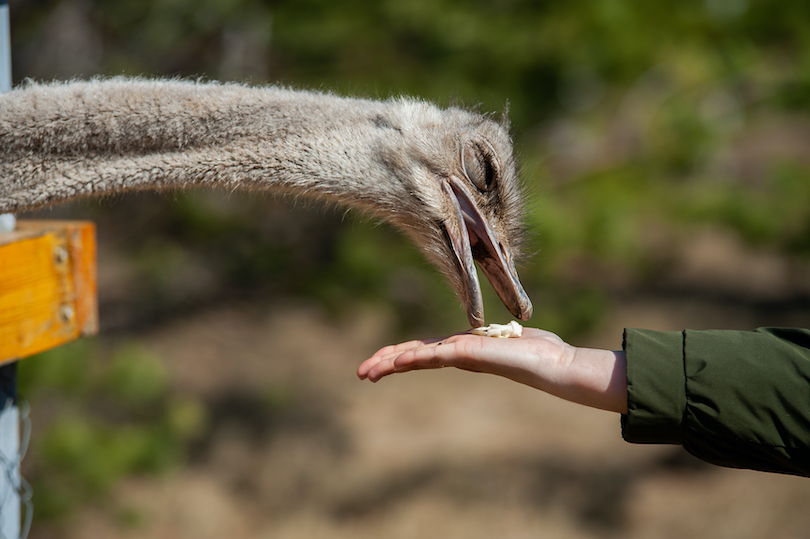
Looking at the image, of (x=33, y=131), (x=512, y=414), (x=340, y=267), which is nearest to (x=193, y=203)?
(x=340, y=267)

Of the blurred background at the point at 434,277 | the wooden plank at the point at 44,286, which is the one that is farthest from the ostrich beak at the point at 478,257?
the blurred background at the point at 434,277

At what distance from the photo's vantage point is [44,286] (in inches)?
73.5

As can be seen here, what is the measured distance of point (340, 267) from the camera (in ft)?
15.0

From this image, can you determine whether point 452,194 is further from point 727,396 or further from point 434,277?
point 434,277

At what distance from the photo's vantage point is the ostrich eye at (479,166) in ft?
5.76

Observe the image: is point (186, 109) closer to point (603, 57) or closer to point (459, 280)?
point (459, 280)

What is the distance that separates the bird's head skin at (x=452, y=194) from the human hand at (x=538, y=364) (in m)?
0.14

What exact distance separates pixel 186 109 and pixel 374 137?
476 millimetres

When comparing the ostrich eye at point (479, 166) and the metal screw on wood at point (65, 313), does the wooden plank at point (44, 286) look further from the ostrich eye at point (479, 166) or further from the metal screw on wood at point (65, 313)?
the ostrich eye at point (479, 166)

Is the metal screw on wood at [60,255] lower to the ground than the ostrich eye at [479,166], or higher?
lower

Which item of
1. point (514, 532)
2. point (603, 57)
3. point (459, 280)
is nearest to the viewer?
point (459, 280)

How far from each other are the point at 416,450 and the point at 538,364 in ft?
12.3

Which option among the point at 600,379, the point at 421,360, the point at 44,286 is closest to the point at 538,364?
the point at 600,379

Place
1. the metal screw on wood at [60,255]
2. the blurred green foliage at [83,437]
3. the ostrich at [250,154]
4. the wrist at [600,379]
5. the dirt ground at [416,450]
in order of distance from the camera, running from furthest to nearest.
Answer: the dirt ground at [416,450] → the blurred green foliage at [83,437] → the metal screw on wood at [60,255] → the ostrich at [250,154] → the wrist at [600,379]
